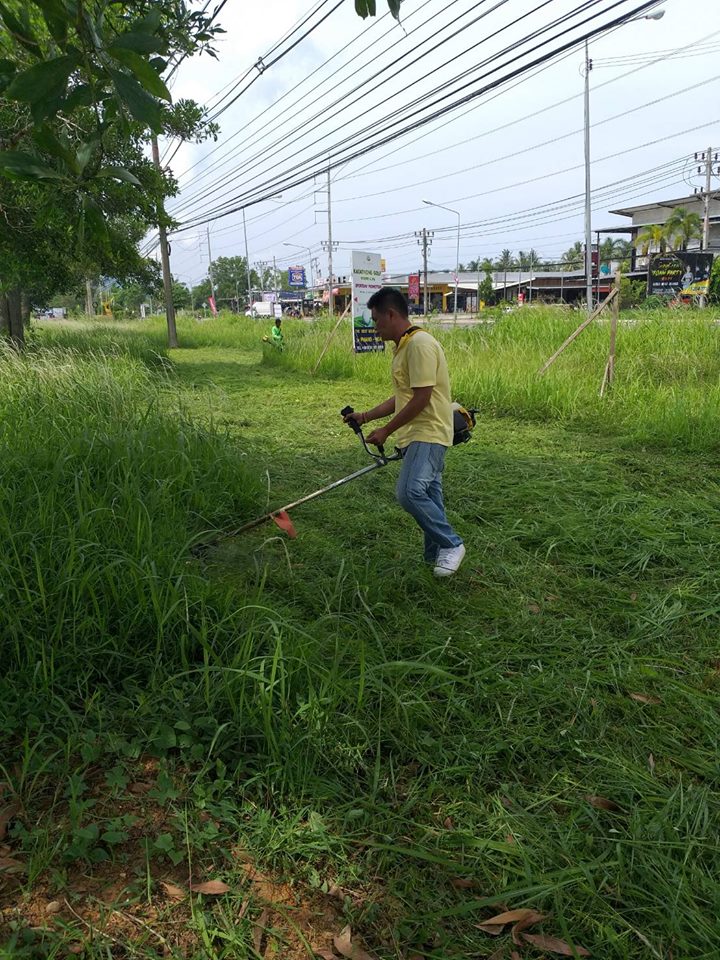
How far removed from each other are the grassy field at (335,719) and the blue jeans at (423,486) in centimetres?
27

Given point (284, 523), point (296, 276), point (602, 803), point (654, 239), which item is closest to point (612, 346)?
point (284, 523)

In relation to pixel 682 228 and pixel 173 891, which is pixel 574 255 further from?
pixel 173 891

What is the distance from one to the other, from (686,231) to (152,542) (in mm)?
43201

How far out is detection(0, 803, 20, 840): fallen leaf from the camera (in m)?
1.82

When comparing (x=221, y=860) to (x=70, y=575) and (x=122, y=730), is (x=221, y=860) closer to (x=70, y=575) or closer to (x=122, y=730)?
(x=122, y=730)

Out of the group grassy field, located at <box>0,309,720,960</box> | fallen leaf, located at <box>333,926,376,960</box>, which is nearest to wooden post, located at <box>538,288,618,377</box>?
grassy field, located at <box>0,309,720,960</box>

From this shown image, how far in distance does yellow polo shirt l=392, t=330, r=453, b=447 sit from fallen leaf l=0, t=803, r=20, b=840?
2.35 metres

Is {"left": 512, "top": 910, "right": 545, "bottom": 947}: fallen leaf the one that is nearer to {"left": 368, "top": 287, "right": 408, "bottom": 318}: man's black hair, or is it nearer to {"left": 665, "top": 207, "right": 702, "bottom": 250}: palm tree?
{"left": 368, "top": 287, "right": 408, "bottom": 318}: man's black hair

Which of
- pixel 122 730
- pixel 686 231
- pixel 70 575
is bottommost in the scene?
pixel 122 730

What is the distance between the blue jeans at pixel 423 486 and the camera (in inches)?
135

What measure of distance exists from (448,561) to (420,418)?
31.3 inches

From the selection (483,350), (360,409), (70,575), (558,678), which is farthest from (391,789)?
(483,350)

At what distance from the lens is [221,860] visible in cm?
180

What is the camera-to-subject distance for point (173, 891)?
169 centimetres
